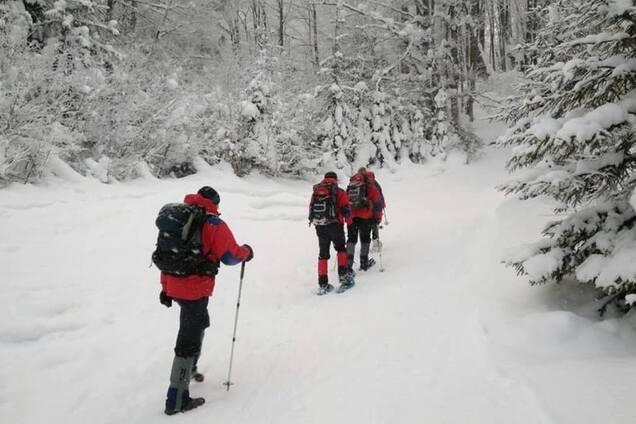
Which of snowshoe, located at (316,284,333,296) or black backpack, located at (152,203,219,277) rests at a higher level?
black backpack, located at (152,203,219,277)

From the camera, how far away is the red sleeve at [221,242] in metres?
4.38

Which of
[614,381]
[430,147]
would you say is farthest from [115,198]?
[430,147]

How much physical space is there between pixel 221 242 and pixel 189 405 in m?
1.62

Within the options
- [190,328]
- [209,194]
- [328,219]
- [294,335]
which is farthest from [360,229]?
[190,328]

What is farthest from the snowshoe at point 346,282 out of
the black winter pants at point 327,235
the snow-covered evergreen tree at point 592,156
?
the snow-covered evergreen tree at point 592,156

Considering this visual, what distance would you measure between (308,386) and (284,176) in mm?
12959

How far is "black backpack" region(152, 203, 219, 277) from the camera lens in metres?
4.14

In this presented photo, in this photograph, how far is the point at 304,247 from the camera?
10820 millimetres

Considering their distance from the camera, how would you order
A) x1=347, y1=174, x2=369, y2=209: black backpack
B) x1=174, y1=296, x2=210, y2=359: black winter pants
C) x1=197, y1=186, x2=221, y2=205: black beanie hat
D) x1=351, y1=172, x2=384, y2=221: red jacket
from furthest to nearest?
x1=351, y1=172, x2=384, y2=221: red jacket, x1=347, y1=174, x2=369, y2=209: black backpack, x1=197, y1=186, x2=221, y2=205: black beanie hat, x1=174, y1=296, x2=210, y2=359: black winter pants

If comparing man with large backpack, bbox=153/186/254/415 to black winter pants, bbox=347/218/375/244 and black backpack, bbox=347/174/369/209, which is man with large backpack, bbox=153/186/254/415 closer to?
black backpack, bbox=347/174/369/209

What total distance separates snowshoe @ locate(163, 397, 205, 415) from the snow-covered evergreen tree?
3.66 m

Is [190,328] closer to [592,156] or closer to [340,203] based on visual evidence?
[340,203]

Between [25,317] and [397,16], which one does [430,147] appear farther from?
[25,317]

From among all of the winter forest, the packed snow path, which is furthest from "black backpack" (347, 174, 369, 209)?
the winter forest
